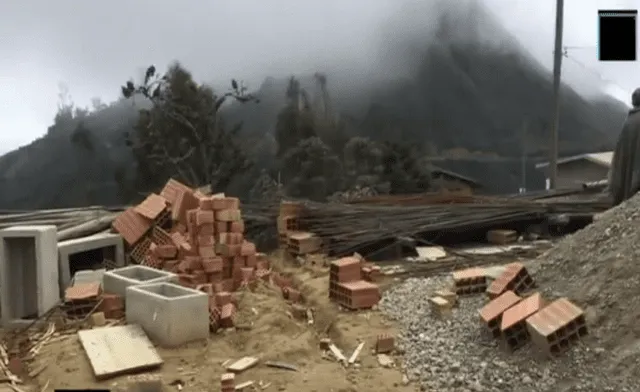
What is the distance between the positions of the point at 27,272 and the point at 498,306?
202 inches

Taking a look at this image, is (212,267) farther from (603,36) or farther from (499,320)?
A: (603,36)

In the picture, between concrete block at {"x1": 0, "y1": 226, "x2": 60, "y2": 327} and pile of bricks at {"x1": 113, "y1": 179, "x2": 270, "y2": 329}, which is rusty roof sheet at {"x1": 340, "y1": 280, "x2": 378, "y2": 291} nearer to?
pile of bricks at {"x1": 113, "y1": 179, "x2": 270, "y2": 329}

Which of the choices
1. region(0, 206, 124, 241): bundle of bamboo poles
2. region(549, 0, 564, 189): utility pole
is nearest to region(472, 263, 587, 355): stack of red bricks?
region(0, 206, 124, 241): bundle of bamboo poles

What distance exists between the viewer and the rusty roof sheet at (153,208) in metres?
8.96

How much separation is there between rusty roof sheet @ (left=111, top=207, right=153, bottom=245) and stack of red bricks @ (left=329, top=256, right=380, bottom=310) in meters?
2.65

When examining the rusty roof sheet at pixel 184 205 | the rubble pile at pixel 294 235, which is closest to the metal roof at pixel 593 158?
the rubble pile at pixel 294 235

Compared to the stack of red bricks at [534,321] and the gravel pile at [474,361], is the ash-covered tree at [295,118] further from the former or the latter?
the stack of red bricks at [534,321]

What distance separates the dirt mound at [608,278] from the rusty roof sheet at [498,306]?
1.21 ft

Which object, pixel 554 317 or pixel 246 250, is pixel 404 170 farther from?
pixel 554 317

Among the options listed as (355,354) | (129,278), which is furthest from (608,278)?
(129,278)

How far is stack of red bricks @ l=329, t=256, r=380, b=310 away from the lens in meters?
7.10

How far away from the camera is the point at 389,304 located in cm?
704

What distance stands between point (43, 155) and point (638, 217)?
12028 millimetres

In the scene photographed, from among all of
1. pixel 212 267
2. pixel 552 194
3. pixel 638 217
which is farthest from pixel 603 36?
pixel 212 267
